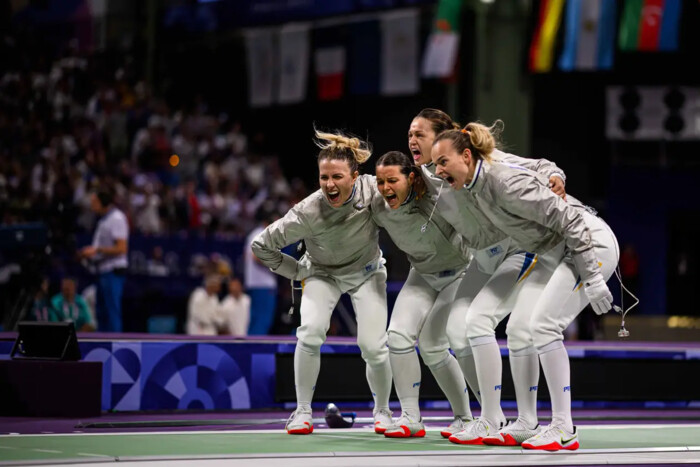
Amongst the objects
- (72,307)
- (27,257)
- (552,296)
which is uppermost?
(552,296)

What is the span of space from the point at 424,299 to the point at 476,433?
0.83 meters

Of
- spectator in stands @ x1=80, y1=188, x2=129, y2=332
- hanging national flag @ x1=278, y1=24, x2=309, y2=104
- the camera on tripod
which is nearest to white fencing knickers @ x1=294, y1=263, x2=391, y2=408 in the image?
the camera on tripod

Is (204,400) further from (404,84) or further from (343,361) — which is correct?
(404,84)

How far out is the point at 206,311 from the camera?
10.8 m

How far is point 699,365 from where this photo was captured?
8523 mm

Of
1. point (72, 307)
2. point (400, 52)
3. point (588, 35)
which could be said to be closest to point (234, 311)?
point (72, 307)

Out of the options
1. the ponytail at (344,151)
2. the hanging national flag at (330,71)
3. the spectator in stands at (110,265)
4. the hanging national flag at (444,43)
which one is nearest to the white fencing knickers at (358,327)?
the ponytail at (344,151)

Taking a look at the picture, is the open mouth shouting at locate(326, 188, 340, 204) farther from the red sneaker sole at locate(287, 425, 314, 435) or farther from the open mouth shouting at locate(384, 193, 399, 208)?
→ the red sneaker sole at locate(287, 425, 314, 435)

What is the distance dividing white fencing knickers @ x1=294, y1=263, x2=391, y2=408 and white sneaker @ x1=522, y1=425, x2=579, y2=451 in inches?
44.4

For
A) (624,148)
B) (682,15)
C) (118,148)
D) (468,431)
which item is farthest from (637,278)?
(468,431)

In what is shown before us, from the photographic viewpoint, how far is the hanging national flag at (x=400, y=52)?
15.6 metres

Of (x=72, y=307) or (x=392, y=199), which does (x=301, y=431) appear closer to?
(x=392, y=199)

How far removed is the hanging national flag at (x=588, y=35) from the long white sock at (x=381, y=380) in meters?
9.07

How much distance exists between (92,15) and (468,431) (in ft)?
49.4
